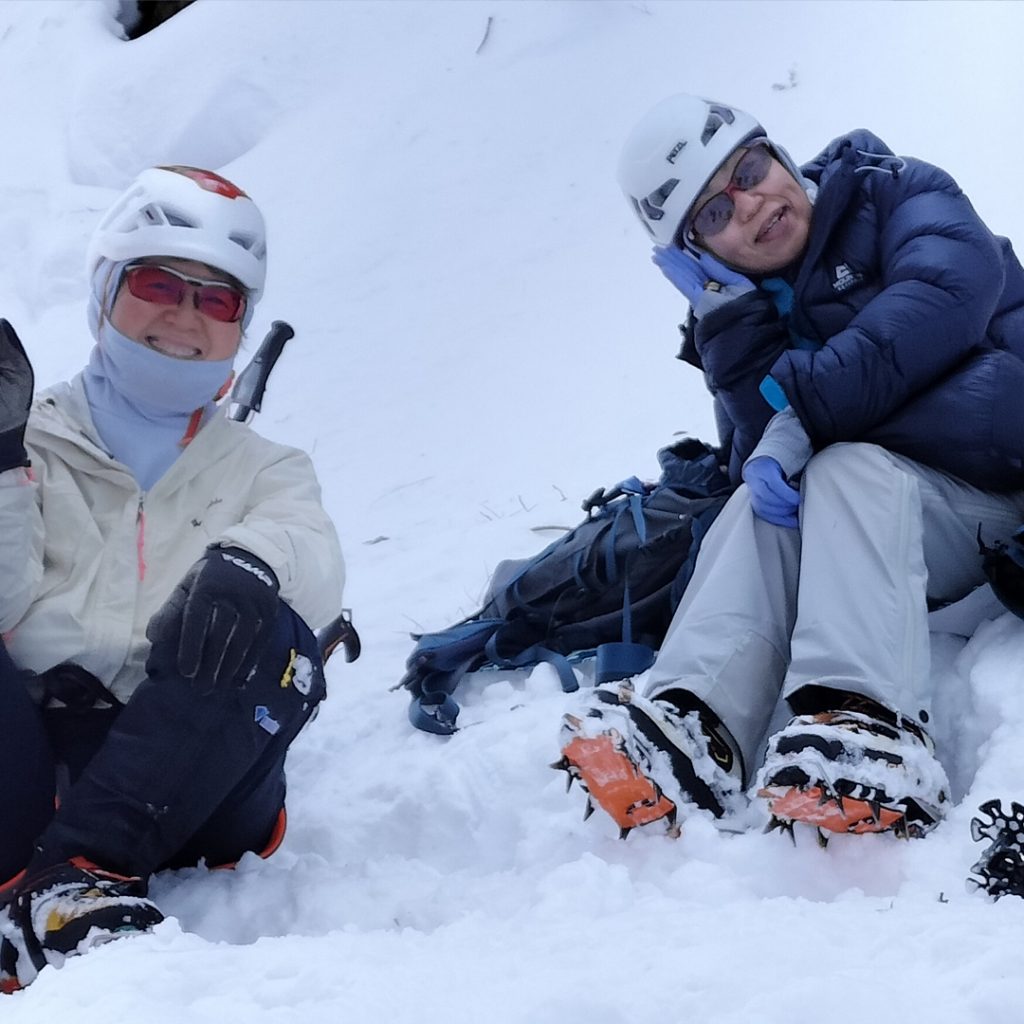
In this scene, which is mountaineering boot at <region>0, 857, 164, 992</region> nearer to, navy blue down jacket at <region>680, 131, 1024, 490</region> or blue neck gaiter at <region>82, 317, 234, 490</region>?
blue neck gaiter at <region>82, 317, 234, 490</region>

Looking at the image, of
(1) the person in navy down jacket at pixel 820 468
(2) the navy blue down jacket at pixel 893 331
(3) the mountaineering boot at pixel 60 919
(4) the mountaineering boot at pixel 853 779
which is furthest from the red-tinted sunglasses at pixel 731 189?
(3) the mountaineering boot at pixel 60 919

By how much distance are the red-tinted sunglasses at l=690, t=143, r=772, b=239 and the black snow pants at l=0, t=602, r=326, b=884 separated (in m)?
1.41

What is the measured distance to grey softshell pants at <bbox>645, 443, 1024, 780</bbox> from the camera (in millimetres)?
2330

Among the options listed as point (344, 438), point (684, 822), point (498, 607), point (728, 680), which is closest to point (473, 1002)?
point (684, 822)

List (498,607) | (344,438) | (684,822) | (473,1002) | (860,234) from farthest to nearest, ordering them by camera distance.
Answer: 1. (344,438)
2. (498,607)
3. (860,234)
4. (684,822)
5. (473,1002)

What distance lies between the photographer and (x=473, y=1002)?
1521mm

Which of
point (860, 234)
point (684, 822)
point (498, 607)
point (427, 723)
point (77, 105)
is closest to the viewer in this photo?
point (684, 822)

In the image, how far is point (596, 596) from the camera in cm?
341

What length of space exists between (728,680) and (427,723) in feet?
3.07

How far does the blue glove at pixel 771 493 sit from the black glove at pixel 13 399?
1528mm

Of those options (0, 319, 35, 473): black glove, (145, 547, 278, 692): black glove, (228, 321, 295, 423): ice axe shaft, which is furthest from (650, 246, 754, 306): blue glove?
(0, 319, 35, 473): black glove

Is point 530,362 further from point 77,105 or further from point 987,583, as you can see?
point 77,105

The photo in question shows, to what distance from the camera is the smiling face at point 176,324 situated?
261 cm

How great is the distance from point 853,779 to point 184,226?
1793 mm
